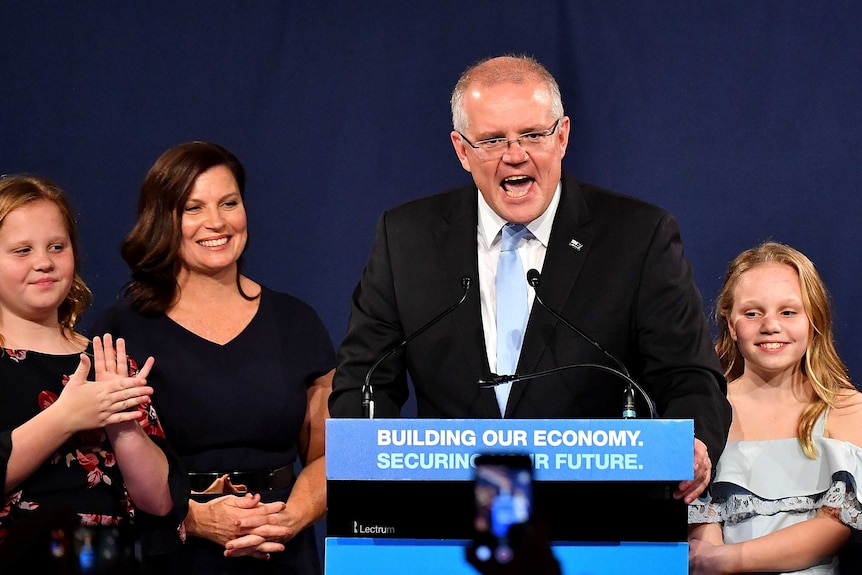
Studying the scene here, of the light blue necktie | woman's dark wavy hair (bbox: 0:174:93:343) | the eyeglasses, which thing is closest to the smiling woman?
woman's dark wavy hair (bbox: 0:174:93:343)

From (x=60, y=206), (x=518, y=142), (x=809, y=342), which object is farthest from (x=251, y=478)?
(x=809, y=342)

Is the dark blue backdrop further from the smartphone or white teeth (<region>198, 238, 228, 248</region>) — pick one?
the smartphone

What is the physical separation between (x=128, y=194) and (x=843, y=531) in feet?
8.77

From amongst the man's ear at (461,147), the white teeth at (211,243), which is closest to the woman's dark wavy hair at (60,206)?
the white teeth at (211,243)

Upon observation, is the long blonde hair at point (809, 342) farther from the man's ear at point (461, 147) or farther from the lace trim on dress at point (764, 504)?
the man's ear at point (461, 147)

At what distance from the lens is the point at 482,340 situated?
239cm

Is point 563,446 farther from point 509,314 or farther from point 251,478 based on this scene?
point 251,478

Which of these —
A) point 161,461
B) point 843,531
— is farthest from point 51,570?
point 843,531

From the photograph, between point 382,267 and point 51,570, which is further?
point 382,267

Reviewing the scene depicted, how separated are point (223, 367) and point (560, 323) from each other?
962mm

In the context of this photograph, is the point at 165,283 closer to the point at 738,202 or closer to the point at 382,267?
the point at 382,267

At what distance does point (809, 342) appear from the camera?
2.91 m

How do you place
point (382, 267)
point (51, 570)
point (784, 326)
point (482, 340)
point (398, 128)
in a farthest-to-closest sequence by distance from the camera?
point (398, 128) → point (784, 326) → point (382, 267) → point (482, 340) → point (51, 570)

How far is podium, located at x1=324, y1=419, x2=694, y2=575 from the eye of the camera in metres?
1.67
